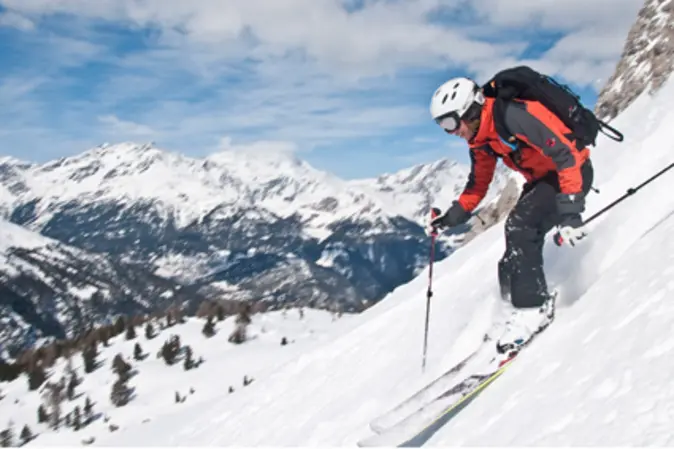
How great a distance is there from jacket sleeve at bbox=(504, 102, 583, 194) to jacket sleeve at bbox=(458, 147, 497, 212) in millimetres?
1163

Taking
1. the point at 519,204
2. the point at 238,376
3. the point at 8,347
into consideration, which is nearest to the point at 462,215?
the point at 519,204

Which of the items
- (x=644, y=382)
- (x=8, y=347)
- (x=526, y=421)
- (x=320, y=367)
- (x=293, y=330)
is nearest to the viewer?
(x=644, y=382)

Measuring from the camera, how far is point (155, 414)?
20.4 metres

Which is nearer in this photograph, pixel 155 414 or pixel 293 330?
pixel 155 414

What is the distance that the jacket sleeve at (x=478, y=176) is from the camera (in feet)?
28.2

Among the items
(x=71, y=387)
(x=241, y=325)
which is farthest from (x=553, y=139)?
(x=71, y=387)

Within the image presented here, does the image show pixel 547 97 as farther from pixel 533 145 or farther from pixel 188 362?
pixel 188 362

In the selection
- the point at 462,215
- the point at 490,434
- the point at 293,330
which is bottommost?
the point at 490,434

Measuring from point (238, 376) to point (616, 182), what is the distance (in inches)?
608

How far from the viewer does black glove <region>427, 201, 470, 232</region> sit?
9273 millimetres

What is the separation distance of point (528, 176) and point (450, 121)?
1.48 metres

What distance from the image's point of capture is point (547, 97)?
7035 millimetres

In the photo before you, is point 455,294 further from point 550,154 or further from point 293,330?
point 293,330

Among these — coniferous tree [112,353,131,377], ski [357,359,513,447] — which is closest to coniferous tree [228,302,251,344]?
coniferous tree [112,353,131,377]
